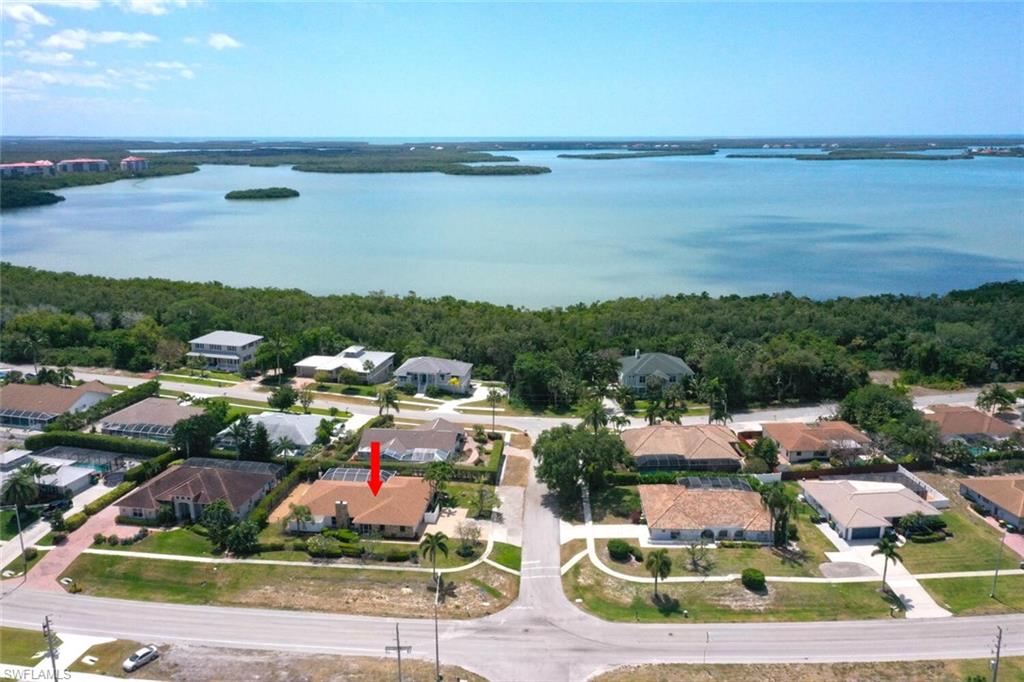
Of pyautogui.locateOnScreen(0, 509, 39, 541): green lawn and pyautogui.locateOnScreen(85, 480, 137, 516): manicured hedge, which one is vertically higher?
pyautogui.locateOnScreen(85, 480, 137, 516): manicured hedge

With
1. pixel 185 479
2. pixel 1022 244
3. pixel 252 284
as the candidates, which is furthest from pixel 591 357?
pixel 1022 244

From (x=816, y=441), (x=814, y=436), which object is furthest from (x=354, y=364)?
(x=816, y=441)

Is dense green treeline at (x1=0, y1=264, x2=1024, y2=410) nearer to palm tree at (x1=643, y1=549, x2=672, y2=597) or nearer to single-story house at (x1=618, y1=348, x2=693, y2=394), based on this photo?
single-story house at (x1=618, y1=348, x2=693, y2=394)

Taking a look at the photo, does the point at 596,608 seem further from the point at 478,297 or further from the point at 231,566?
the point at 478,297

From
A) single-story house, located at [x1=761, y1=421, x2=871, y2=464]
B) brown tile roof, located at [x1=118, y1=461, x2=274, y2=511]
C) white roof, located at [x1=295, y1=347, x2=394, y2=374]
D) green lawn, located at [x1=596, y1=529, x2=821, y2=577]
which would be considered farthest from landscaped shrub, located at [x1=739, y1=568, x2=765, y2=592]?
white roof, located at [x1=295, y1=347, x2=394, y2=374]

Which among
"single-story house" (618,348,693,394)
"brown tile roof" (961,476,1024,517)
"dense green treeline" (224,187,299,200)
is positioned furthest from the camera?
"dense green treeline" (224,187,299,200)

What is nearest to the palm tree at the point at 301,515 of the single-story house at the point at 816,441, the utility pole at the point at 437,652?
the utility pole at the point at 437,652

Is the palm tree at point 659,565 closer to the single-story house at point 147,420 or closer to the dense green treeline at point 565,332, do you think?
the dense green treeline at point 565,332
